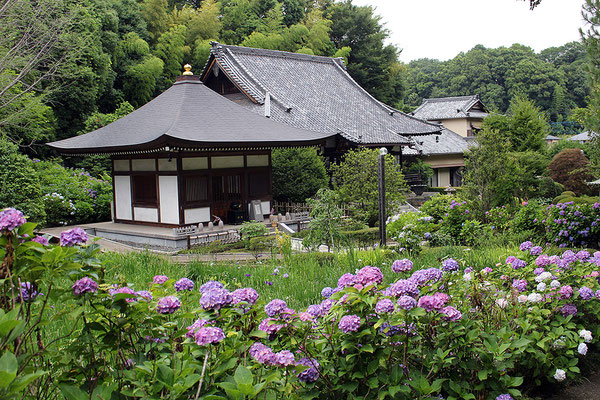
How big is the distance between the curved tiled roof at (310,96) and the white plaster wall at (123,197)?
682 centimetres

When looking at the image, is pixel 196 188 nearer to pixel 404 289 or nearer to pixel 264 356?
pixel 404 289

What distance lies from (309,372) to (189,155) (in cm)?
1303

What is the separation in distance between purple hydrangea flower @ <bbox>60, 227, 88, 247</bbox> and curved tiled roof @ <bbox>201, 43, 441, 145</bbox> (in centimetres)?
1761

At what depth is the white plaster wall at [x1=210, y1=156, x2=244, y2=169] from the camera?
51.4ft

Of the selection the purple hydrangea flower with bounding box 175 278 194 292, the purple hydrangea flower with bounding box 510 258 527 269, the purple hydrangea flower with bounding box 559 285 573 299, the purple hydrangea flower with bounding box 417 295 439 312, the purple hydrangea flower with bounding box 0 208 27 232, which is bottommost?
the purple hydrangea flower with bounding box 559 285 573 299

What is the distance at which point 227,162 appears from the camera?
52.5 ft

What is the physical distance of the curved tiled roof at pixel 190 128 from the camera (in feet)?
47.1

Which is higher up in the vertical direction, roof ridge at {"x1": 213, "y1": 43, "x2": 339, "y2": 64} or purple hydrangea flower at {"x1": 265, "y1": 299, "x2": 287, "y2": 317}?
roof ridge at {"x1": 213, "y1": 43, "x2": 339, "y2": 64}

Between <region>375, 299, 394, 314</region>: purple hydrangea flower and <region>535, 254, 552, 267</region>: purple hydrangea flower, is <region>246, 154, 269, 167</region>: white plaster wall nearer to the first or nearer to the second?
<region>535, 254, 552, 267</region>: purple hydrangea flower

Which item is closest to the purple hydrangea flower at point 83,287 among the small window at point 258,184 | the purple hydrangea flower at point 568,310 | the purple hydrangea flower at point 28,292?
the purple hydrangea flower at point 28,292

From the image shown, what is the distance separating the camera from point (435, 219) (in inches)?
452

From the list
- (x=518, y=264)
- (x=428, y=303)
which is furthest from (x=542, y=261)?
(x=428, y=303)

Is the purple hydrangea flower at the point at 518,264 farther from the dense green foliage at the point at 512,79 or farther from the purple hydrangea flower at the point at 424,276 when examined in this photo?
the dense green foliage at the point at 512,79

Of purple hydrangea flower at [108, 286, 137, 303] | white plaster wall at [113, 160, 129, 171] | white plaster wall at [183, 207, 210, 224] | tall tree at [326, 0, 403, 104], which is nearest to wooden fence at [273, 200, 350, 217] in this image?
white plaster wall at [183, 207, 210, 224]
